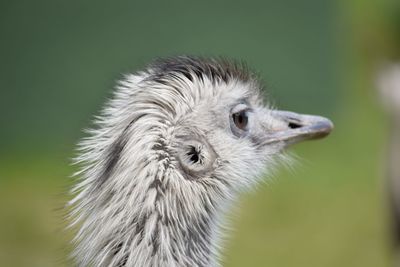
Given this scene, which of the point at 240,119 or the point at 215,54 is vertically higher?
the point at 215,54

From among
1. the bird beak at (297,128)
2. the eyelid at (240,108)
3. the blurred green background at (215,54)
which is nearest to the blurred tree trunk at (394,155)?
the blurred green background at (215,54)

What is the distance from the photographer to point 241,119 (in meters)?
3.07

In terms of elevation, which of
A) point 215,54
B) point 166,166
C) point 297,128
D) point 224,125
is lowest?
point 166,166

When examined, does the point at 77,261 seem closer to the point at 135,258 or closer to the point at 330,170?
the point at 135,258

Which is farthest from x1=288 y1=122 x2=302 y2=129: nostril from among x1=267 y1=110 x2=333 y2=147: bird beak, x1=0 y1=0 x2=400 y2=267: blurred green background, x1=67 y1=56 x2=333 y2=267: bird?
x1=0 y1=0 x2=400 y2=267: blurred green background

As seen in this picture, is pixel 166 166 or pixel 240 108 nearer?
pixel 166 166

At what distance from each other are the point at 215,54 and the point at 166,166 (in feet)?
13.6

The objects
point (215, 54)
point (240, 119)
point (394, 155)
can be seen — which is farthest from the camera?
point (215, 54)

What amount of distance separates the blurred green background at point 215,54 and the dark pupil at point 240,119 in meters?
3.43

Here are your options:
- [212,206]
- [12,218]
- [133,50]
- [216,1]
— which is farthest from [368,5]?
[212,206]

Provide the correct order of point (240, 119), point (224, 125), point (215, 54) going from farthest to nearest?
point (215, 54) < point (240, 119) < point (224, 125)

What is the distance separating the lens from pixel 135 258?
2.62 metres

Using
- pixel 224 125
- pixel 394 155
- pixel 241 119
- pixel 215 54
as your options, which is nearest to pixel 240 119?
pixel 241 119

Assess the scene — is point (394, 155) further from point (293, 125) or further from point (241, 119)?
point (241, 119)
